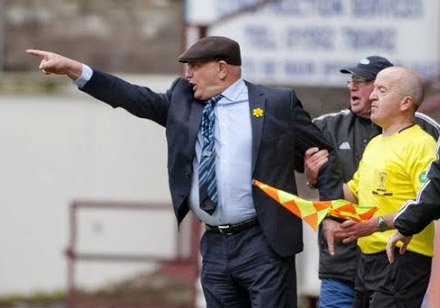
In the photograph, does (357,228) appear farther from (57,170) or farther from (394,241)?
(57,170)

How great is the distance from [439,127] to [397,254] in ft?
2.73

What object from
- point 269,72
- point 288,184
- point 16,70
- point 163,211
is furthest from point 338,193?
point 16,70

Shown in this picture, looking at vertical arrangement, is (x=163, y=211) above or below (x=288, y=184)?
below

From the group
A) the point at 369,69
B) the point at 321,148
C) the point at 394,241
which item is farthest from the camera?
the point at 369,69

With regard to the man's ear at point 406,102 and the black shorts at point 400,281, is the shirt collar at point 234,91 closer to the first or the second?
the man's ear at point 406,102

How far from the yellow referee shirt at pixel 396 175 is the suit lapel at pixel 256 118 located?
0.59 metres

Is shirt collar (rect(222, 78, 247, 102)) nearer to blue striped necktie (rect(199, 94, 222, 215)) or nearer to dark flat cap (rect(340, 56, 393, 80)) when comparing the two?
blue striped necktie (rect(199, 94, 222, 215))

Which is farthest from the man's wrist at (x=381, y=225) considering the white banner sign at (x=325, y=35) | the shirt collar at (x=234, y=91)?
A: the white banner sign at (x=325, y=35)

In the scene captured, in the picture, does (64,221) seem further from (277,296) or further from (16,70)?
(277,296)

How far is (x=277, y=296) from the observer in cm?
775

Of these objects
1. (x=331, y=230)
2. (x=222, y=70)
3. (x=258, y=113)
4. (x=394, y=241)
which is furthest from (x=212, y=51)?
(x=394, y=241)

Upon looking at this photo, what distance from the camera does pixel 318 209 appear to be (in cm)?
754

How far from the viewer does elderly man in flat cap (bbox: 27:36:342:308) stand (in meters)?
7.75

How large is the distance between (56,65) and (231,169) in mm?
1088
